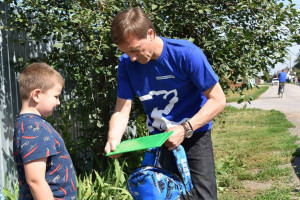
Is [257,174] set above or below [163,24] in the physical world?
below

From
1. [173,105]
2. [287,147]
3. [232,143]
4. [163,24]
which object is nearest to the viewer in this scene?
[173,105]

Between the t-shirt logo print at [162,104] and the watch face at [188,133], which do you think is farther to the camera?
the t-shirt logo print at [162,104]

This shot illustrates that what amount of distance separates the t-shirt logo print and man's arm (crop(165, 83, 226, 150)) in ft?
0.44

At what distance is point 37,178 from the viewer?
200cm

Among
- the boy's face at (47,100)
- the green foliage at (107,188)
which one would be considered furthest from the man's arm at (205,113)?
the green foliage at (107,188)

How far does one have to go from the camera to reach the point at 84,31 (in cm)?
382

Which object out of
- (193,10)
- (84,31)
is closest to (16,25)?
(84,31)

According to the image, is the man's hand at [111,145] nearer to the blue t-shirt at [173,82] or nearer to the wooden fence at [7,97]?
the blue t-shirt at [173,82]

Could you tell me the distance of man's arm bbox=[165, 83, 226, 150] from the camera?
2.31 m

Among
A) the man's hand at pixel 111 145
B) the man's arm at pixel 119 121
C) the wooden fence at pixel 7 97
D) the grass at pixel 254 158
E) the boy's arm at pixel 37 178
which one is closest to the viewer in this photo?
the boy's arm at pixel 37 178

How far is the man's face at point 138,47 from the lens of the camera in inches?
89.6

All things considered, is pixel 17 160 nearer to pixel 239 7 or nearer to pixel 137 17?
pixel 137 17

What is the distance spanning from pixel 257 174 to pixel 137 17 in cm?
373

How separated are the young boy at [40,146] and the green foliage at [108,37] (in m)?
1.49
